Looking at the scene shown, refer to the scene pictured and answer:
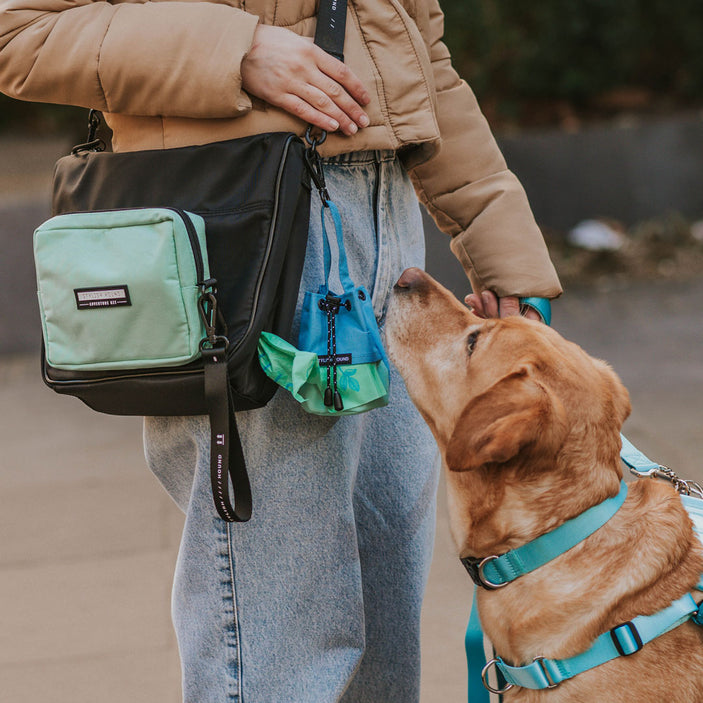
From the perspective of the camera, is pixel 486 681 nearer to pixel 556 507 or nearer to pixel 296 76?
pixel 556 507

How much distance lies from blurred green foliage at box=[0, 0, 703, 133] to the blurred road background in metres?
0.02

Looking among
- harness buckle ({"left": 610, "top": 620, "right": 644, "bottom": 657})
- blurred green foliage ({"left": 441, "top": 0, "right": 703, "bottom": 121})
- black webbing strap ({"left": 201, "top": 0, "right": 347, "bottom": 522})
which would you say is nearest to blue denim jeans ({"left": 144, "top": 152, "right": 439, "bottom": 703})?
black webbing strap ({"left": 201, "top": 0, "right": 347, "bottom": 522})

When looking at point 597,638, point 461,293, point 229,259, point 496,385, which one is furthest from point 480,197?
point 461,293

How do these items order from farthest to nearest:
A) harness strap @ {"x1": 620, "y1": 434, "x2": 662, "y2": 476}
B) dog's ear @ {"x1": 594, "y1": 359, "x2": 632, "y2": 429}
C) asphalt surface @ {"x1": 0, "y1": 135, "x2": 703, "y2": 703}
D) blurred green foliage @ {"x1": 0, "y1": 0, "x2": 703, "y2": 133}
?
blurred green foliage @ {"x1": 0, "y1": 0, "x2": 703, "y2": 133}, asphalt surface @ {"x1": 0, "y1": 135, "x2": 703, "y2": 703}, harness strap @ {"x1": 620, "y1": 434, "x2": 662, "y2": 476}, dog's ear @ {"x1": 594, "y1": 359, "x2": 632, "y2": 429}

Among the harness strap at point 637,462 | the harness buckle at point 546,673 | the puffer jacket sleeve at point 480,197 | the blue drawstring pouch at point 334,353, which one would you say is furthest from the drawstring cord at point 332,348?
the harness strap at point 637,462

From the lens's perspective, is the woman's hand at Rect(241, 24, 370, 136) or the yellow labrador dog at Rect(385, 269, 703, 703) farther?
the yellow labrador dog at Rect(385, 269, 703, 703)

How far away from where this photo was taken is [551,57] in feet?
32.7

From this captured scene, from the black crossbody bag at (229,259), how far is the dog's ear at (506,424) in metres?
0.40

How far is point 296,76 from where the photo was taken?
5.87ft

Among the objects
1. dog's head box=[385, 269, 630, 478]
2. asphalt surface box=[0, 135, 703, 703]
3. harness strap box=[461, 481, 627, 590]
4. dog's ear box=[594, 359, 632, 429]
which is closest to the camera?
dog's head box=[385, 269, 630, 478]

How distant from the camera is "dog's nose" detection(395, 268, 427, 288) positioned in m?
2.17

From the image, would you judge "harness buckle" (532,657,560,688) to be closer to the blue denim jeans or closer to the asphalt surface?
the blue denim jeans

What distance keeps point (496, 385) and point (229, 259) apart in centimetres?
63

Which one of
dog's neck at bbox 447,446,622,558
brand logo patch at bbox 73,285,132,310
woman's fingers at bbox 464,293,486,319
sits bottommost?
dog's neck at bbox 447,446,622,558
